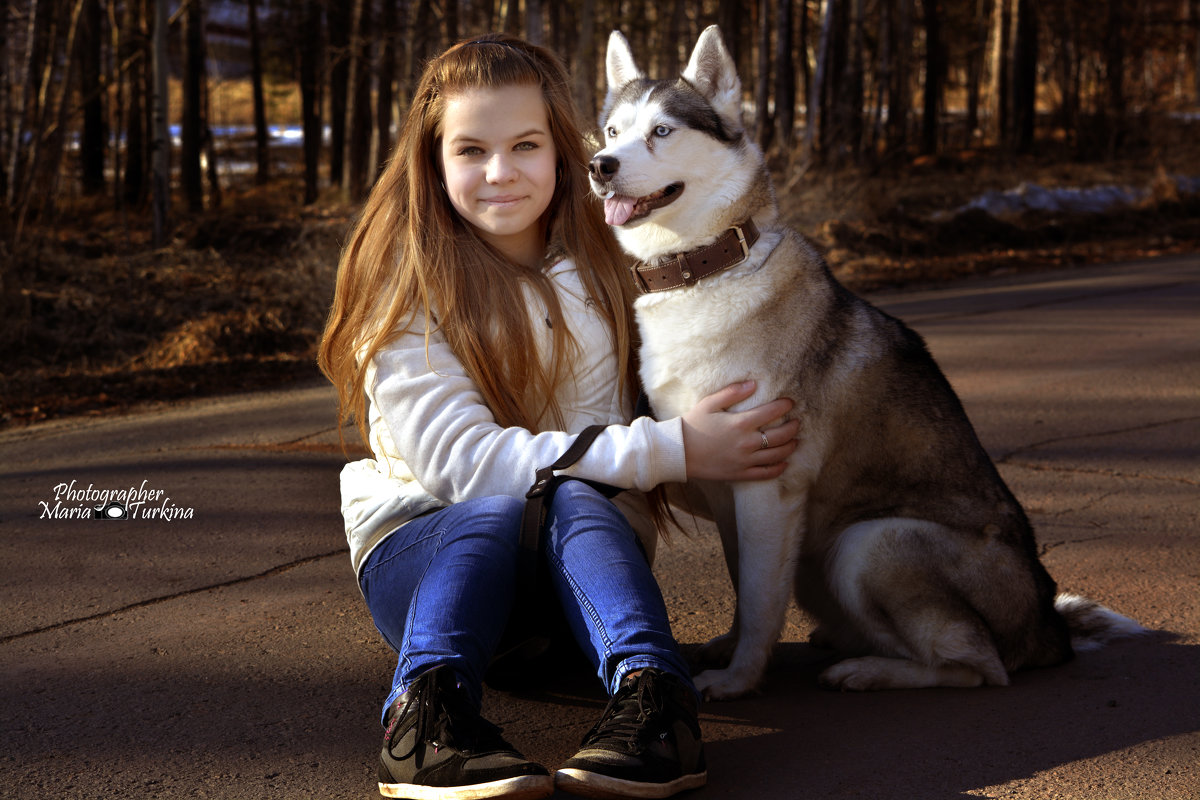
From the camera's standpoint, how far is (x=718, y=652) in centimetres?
302

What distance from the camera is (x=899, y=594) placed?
9.04 feet

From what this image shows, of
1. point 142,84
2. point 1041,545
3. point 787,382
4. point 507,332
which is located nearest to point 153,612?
point 507,332

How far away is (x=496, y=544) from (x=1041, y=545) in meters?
2.40

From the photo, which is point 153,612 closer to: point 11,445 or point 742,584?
point 742,584

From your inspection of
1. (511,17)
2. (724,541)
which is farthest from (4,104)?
(724,541)

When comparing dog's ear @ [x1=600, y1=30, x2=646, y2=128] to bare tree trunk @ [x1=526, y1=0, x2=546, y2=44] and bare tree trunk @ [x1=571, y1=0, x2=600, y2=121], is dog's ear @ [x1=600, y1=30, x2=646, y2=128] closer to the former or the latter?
bare tree trunk @ [x1=526, y1=0, x2=546, y2=44]

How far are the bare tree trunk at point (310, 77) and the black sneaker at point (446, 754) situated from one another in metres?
18.1

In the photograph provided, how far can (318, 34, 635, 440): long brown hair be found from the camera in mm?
2887

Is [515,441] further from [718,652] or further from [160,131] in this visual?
[160,131]

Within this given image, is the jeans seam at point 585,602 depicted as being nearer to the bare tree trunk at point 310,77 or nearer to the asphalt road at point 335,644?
the asphalt road at point 335,644

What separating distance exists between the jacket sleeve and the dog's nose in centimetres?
67

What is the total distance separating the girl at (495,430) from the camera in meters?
2.18

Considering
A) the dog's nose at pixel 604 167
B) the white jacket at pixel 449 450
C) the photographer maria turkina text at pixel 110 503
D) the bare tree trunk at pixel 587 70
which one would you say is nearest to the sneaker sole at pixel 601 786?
the white jacket at pixel 449 450

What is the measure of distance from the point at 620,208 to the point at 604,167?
0.42 feet
